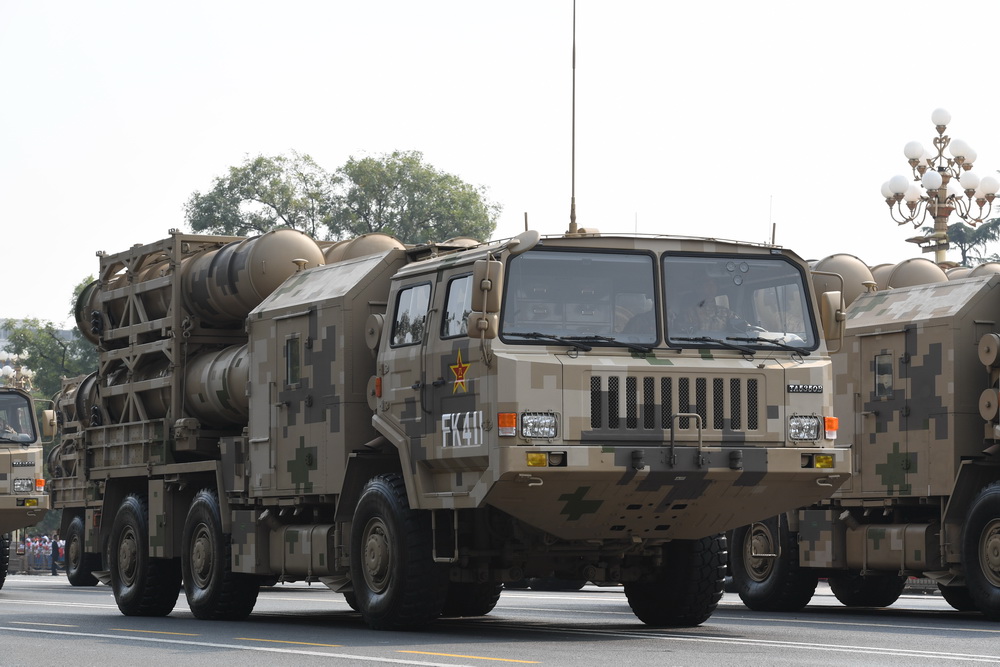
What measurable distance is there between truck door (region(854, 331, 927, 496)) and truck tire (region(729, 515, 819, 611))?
1.29 m

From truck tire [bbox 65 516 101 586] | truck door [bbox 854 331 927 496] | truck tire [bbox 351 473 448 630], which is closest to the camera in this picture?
truck tire [bbox 351 473 448 630]

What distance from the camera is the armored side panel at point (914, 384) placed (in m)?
17.8

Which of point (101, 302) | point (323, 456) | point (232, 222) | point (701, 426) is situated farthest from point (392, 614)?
point (232, 222)

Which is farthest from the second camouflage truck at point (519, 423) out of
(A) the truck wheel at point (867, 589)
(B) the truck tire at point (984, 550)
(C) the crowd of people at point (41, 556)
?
(C) the crowd of people at point (41, 556)

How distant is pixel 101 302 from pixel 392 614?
792 centimetres

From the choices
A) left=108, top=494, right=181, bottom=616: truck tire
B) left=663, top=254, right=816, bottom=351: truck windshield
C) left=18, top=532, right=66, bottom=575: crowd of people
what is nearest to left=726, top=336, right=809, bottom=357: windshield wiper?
left=663, top=254, right=816, bottom=351: truck windshield

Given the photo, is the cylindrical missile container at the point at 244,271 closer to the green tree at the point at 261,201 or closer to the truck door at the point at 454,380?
the truck door at the point at 454,380

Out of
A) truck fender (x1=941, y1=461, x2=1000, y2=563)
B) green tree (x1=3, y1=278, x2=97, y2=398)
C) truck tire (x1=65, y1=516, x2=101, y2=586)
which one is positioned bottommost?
truck tire (x1=65, y1=516, x2=101, y2=586)

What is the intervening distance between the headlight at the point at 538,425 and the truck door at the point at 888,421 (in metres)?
6.45

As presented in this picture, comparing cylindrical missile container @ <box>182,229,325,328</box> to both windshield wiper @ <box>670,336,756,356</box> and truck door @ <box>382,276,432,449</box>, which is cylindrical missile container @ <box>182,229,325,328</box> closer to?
truck door @ <box>382,276,432,449</box>

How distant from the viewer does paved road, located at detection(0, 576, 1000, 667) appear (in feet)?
39.1

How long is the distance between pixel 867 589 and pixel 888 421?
2.79m

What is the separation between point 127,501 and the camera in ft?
64.0

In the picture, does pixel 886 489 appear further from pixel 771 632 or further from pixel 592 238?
pixel 592 238
